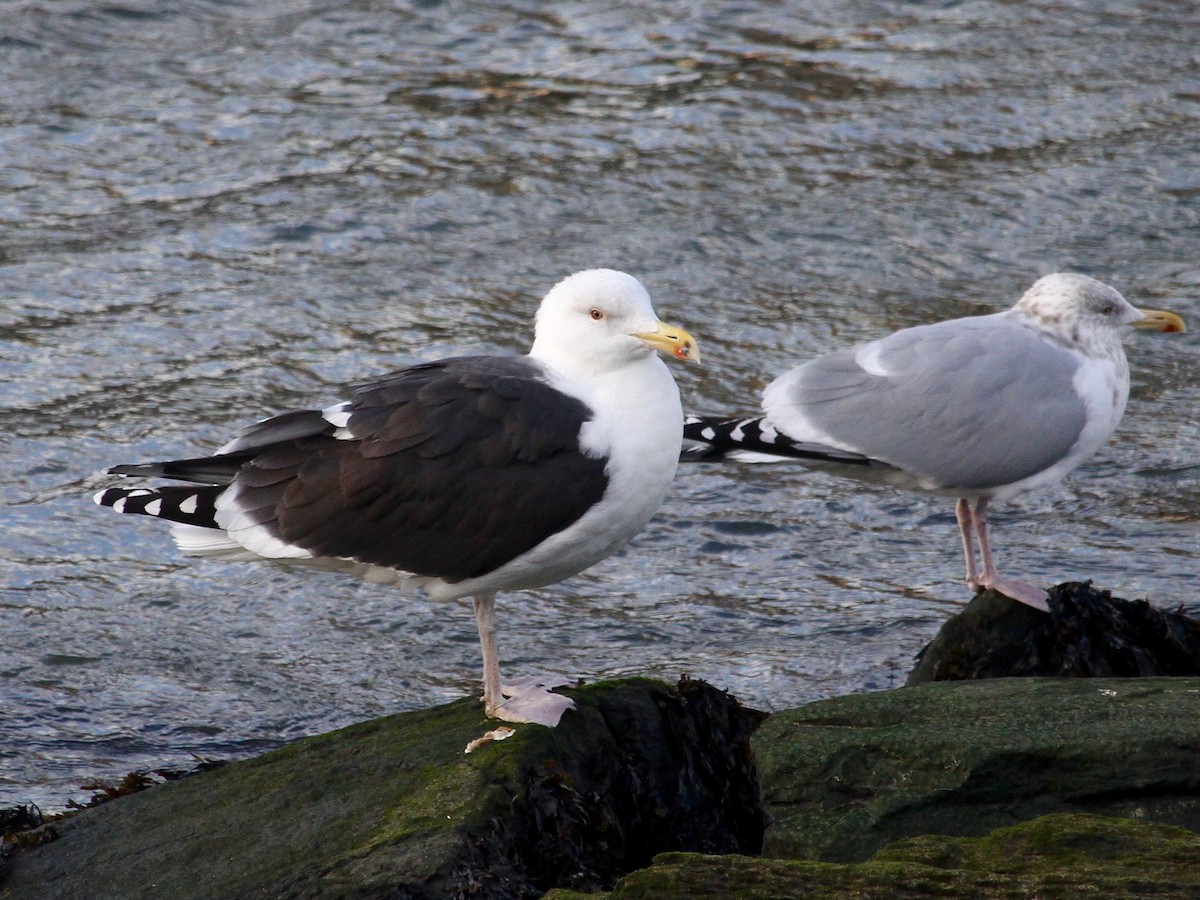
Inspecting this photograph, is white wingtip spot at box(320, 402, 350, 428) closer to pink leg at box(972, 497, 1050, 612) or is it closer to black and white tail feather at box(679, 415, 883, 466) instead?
black and white tail feather at box(679, 415, 883, 466)

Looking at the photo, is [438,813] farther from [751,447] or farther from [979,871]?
[751,447]

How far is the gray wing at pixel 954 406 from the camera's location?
6371 millimetres

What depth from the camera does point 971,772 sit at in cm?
420

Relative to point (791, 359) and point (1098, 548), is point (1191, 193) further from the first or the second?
Result: point (1098, 548)

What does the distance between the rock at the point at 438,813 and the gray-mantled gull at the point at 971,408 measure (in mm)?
2042

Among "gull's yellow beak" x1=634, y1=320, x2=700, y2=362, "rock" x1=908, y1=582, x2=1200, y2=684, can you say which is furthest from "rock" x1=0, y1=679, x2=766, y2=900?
"rock" x1=908, y1=582, x2=1200, y2=684

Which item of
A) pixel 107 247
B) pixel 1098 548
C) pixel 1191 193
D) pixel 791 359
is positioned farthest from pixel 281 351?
pixel 1191 193

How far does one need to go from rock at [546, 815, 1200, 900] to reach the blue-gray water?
260 centimetres

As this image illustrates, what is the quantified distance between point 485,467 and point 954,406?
2402 millimetres

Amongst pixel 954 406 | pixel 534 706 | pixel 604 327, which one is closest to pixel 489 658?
pixel 534 706

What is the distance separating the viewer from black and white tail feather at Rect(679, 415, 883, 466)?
6500mm

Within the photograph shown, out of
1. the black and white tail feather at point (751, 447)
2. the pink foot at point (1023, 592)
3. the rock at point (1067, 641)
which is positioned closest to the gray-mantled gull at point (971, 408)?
the black and white tail feather at point (751, 447)

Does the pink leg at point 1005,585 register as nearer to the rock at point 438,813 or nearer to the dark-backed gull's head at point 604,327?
the rock at point 438,813

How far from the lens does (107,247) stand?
991 cm
